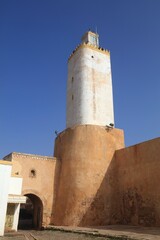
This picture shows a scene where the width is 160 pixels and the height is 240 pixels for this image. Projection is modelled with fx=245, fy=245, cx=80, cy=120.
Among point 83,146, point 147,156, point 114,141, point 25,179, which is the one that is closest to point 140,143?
point 147,156

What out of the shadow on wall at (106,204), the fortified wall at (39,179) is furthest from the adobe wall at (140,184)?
the fortified wall at (39,179)

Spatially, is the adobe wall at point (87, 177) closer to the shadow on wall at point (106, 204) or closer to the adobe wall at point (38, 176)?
the shadow on wall at point (106, 204)

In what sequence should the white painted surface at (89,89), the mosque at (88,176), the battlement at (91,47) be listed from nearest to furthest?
1. the mosque at (88,176)
2. the white painted surface at (89,89)
3. the battlement at (91,47)

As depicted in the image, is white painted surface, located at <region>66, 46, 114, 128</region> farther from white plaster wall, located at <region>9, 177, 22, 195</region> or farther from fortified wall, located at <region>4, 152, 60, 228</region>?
white plaster wall, located at <region>9, 177, 22, 195</region>

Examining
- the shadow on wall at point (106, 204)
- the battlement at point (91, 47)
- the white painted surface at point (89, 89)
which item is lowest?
the shadow on wall at point (106, 204)

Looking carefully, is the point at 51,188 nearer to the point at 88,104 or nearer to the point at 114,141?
the point at 114,141

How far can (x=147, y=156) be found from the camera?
13.0 meters

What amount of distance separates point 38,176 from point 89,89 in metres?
6.77

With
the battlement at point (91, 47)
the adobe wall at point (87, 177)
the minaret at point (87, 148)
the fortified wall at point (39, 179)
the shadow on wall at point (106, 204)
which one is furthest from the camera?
the battlement at point (91, 47)

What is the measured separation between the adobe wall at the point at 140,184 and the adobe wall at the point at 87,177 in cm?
75

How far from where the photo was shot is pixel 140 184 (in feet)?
42.6

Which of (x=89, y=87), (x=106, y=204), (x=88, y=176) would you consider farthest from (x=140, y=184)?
(x=89, y=87)

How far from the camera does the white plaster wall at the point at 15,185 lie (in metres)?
13.2

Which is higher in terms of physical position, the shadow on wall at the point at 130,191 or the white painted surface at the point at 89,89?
the white painted surface at the point at 89,89
